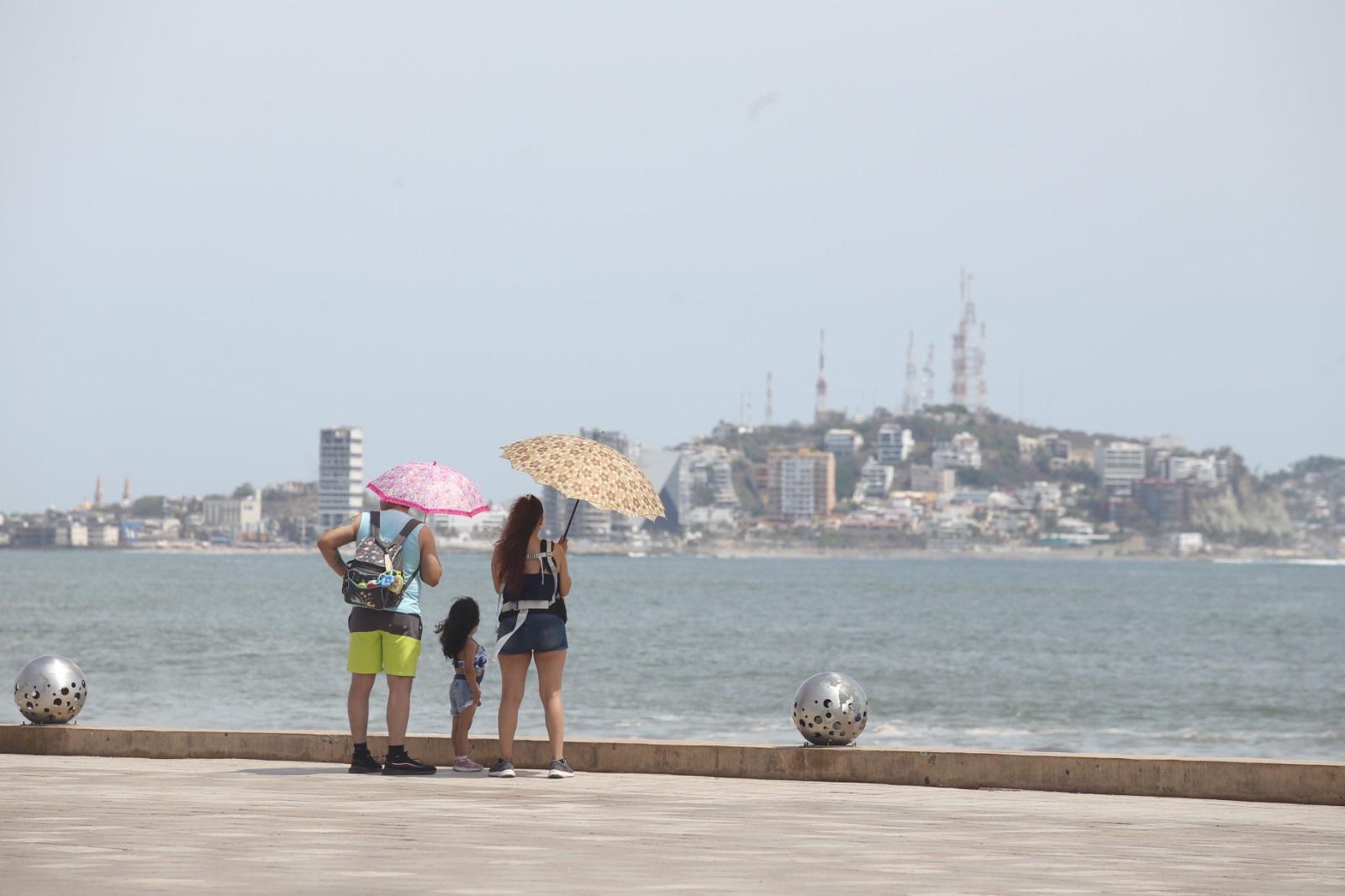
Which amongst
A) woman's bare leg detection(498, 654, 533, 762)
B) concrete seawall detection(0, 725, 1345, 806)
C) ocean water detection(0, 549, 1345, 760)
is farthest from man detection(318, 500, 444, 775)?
ocean water detection(0, 549, 1345, 760)

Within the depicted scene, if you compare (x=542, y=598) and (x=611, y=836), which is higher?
(x=542, y=598)

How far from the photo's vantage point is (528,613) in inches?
399

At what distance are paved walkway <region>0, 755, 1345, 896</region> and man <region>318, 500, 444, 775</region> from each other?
0.37 m

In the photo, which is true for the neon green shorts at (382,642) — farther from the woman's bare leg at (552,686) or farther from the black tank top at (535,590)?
the woman's bare leg at (552,686)

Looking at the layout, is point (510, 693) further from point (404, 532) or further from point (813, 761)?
point (813, 761)

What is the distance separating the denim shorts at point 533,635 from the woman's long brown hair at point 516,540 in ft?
0.62

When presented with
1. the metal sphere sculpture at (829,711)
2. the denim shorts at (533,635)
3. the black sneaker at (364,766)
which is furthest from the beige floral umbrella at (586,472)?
the black sneaker at (364,766)

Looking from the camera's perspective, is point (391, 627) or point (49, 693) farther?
point (49, 693)

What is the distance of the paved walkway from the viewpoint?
6672 mm

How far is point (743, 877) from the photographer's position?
6.83 metres

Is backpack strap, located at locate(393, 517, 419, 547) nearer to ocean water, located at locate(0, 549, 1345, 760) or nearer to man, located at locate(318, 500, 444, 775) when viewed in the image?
man, located at locate(318, 500, 444, 775)

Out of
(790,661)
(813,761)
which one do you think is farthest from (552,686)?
(790,661)

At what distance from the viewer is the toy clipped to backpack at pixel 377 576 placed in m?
10.1

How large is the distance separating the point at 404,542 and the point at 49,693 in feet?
9.37
